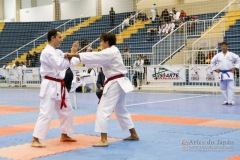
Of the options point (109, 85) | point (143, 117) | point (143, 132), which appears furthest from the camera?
point (143, 117)

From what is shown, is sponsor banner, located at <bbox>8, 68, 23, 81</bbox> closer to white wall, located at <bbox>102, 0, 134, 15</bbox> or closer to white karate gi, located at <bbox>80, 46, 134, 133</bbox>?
white wall, located at <bbox>102, 0, 134, 15</bbox>

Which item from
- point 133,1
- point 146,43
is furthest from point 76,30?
point 146,43

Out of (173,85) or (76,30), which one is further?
(76,30)

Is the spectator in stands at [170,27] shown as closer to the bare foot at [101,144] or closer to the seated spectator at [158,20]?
the seated spectator at [158,20]

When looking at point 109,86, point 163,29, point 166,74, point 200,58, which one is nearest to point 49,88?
point 109,86

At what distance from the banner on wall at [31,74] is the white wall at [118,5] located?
1177cm

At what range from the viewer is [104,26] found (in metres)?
28.0

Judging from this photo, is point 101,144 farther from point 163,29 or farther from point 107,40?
point 163,29

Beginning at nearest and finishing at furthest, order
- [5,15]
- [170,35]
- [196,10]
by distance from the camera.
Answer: [170,35], [196,10], [5,15]

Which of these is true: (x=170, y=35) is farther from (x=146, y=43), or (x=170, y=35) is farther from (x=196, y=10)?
(x=196, y=10)

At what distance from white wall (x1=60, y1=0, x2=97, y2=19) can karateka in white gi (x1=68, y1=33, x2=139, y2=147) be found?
27.7 m

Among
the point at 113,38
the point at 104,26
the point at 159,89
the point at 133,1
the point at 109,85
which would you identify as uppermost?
the point at 133,1

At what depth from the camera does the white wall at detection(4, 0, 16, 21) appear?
126 ft

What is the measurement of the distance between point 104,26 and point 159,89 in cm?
1142
